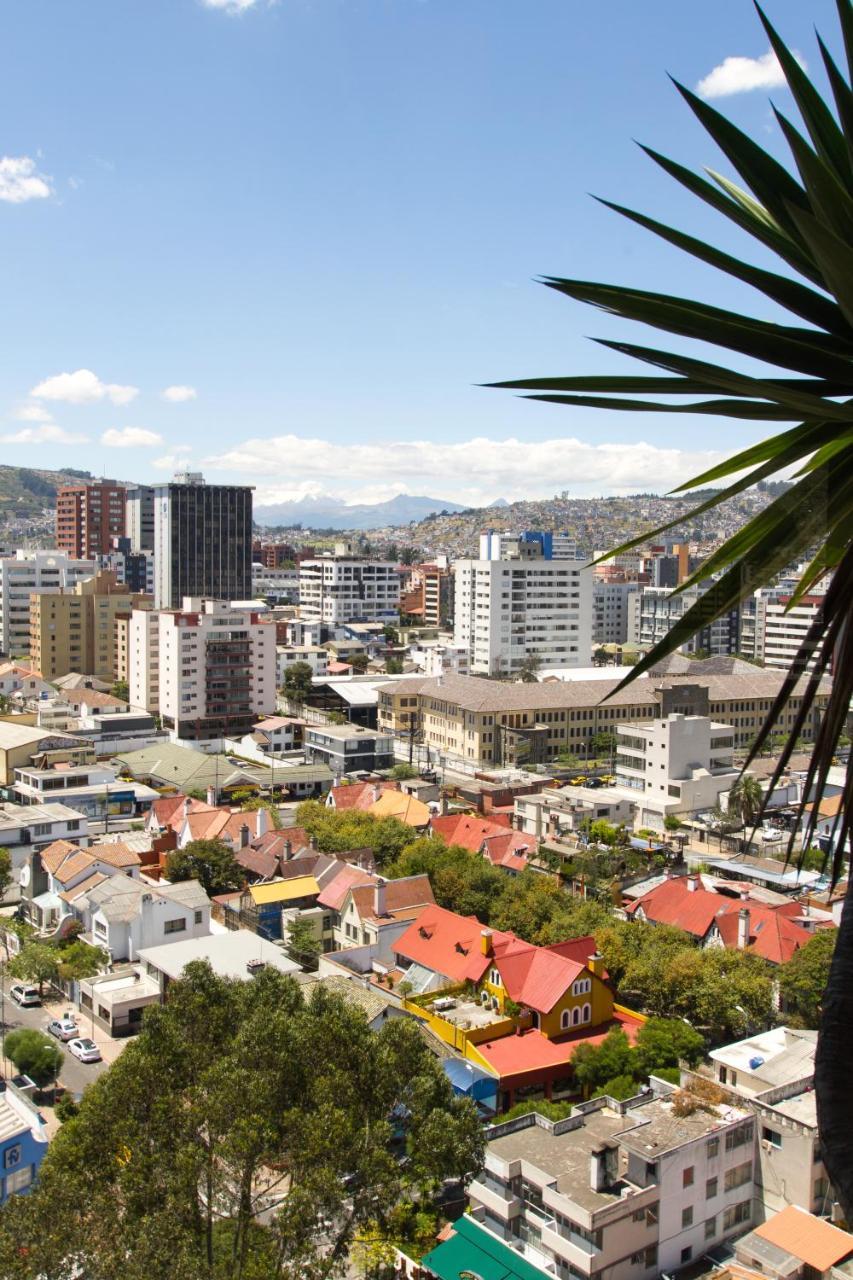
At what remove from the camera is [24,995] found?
10.7 meters

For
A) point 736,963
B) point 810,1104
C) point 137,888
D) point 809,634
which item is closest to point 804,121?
point 809,634

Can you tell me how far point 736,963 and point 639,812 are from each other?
7638mm

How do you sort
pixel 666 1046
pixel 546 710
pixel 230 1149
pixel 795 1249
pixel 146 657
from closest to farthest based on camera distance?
pixel 230 1149 → pixel 795 1249 → pixel 666 1046 → pixel 546 710 → pixel 146 657

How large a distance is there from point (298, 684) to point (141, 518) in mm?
26694

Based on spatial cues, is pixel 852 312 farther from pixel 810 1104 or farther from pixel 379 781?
pixel 379 781

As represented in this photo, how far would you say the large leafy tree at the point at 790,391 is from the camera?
1.19 metres

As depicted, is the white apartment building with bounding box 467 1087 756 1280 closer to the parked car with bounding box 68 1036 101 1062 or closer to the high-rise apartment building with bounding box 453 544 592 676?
the parked car with bounding box 68 1036 101 1062

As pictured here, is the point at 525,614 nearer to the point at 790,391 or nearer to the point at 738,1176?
the point at 738,1176

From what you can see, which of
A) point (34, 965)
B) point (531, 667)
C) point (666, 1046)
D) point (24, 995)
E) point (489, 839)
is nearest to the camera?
point (666, 1046)

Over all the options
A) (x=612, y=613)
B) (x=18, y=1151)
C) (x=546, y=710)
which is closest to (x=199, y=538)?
(x=612, y=613)

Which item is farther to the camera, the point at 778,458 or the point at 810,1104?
the point at 810,1104

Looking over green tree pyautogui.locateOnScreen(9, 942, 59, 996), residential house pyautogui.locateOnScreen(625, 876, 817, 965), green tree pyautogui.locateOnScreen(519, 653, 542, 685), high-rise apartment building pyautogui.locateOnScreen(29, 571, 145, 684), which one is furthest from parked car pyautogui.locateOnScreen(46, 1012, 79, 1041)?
high-rise apartment building pyautogui.locateOnScreen(29, 571, 145, 684)

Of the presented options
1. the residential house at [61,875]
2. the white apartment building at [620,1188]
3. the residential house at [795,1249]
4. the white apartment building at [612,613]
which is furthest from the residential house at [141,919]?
the white apartment building at [612,613]

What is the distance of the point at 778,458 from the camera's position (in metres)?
1.33
